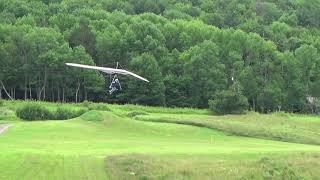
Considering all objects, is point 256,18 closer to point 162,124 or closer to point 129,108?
point 129,108

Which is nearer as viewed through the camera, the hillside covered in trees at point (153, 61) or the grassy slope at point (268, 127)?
the grassy slope at point (268, 127)

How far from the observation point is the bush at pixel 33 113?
225 feet

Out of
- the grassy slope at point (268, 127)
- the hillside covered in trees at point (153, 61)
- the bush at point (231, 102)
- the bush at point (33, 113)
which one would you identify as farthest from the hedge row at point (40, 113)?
the hillside covered in trees at point (153, 61)

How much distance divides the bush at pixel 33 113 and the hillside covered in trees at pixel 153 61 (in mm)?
32599

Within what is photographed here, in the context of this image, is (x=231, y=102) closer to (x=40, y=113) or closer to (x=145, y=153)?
(x=40, y=113)

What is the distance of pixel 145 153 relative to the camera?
36.8m

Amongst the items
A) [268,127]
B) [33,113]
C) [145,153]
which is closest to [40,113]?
[33,113]

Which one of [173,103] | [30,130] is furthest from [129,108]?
[30,130]

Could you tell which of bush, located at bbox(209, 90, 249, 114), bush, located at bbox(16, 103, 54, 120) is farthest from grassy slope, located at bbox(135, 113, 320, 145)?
bush, located at bbox(16, 103, 54, 120)

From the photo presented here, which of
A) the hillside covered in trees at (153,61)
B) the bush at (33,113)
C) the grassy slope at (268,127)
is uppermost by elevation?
the hillside covered in trees at (153,61)

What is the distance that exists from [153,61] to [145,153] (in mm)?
72715

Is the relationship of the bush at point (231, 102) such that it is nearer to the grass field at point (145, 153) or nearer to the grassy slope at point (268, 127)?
the grassy slope at point (268, 127)

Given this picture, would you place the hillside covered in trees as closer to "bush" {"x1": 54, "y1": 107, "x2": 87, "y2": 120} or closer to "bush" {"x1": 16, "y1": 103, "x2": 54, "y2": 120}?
"bush" {"x1": 54, "y1": 107, "x2": 87, "y2": 120}

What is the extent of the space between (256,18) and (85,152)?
Result: 12642 centimetres
